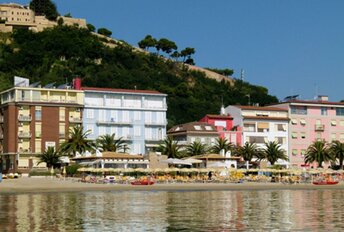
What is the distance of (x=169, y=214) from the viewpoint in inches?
1700

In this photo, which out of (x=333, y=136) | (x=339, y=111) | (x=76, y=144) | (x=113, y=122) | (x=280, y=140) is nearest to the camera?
(x=76, y=144)

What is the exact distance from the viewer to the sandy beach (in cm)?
7344

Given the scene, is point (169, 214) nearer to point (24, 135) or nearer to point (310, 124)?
point (24, 135)

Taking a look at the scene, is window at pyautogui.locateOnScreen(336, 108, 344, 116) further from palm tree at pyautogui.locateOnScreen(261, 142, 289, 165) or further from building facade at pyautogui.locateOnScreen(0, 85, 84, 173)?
building facade at pyautogui.locateOnScreen(0, 85, 84, 173)

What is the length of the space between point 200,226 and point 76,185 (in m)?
41.4

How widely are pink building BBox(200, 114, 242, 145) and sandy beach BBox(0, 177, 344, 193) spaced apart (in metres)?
33.0

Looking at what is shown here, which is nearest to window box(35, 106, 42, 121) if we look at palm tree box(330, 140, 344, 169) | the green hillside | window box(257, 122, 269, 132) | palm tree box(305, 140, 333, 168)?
window box(257, 122, 269, 132)

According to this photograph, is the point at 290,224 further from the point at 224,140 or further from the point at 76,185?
the point at 224,140

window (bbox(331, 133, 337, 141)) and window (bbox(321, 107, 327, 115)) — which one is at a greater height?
window (bbox(321, 107, 327, 115))

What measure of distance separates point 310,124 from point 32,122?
5008 centimetres

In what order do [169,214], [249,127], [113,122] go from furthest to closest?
[249,127] < [113,122] < [169,214]

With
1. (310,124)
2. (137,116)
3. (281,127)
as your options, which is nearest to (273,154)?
(281,127)

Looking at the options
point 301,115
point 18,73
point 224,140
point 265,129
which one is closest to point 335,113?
point 301,115

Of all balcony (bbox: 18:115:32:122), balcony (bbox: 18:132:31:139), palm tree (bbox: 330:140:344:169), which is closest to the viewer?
balcony (bbox: 18:132:31:139)
